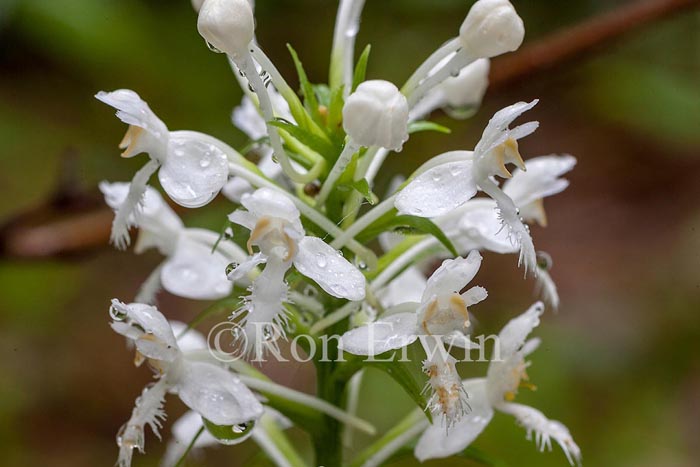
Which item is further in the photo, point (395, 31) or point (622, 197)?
point (622, 197)

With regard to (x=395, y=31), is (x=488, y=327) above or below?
below

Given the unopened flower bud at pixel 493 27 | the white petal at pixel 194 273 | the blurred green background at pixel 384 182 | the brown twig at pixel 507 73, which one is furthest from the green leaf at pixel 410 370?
the blurred green background at pixel 384 182

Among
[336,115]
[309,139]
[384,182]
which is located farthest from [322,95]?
[384,182]

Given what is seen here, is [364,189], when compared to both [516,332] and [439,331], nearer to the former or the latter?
[439,331]

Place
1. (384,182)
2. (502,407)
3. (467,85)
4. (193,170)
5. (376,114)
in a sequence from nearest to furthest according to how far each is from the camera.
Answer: (376,114) → (193,170) → (502,407) → (467,85) → (384,182)

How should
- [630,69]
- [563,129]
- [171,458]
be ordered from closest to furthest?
[171,458]
[630,69]
[563,129]

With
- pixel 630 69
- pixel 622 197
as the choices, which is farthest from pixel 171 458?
pixel 622 197

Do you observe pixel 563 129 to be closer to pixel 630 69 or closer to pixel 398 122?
pixel 630 69

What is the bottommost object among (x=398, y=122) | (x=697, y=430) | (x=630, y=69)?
(x=697, y=430)
